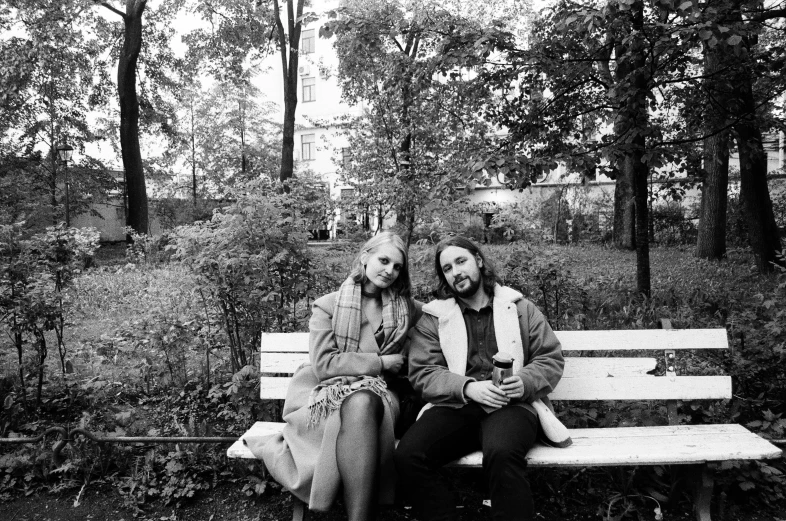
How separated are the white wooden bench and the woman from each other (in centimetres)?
22

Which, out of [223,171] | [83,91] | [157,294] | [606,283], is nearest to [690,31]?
[606,283]

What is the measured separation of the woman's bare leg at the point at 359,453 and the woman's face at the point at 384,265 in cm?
60

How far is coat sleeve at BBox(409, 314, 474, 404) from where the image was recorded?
286cm

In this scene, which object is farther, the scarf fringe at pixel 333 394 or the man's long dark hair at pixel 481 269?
the man's long dark hair at pixel 481 269

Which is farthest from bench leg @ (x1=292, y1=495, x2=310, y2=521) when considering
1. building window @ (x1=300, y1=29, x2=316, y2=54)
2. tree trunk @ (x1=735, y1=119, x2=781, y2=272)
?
building window @ (x1=300, y1=29, x2=316, y2=54)

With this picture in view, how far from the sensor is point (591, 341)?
3242 millimetres

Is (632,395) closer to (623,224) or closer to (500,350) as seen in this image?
(500,350)

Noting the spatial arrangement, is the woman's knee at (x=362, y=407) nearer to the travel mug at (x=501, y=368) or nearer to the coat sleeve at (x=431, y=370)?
the coat sleeve at (x=431, y=370)

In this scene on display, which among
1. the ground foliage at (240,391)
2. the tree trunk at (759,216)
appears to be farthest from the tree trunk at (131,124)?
the tree trunk at (759,216)

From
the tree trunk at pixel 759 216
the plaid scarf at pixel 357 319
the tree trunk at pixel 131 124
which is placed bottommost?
the plaid scarf at pixel 357 319

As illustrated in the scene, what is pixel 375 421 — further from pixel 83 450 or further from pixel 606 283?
pixel 606 283

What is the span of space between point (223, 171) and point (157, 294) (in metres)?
20.9

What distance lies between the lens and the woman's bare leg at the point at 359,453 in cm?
261

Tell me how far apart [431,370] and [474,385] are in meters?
0.25
